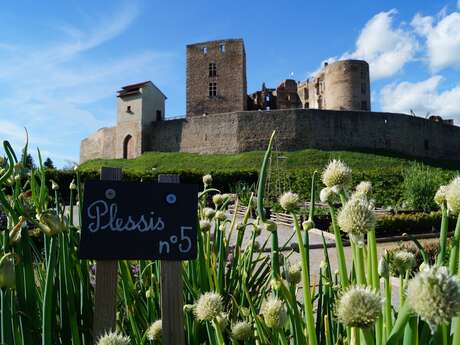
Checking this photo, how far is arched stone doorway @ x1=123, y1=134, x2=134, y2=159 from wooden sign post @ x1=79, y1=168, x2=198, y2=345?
28.3m

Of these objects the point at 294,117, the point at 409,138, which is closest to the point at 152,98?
the point at 294,117

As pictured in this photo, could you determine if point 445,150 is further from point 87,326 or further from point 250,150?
point 87,326

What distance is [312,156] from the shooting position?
24.1 metres

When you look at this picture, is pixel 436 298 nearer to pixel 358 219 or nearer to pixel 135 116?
pixel 358 219

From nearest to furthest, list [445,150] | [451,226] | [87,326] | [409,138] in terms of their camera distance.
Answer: [87,326] → [451,226] → [409,138] → [445,150]

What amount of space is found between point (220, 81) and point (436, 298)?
3121 cm

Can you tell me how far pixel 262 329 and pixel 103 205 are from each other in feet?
2.16

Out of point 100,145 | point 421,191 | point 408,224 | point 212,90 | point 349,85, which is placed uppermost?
point 349,85

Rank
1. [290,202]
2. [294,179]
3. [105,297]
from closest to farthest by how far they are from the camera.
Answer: [290,202], [105,297], [294,179]

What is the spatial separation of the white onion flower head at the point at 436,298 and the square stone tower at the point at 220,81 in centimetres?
3083

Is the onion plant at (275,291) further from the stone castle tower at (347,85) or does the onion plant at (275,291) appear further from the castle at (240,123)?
the stone castle tower at (347,85)

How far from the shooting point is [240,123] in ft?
88.8

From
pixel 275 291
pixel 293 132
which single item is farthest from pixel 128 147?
pixel 275 291

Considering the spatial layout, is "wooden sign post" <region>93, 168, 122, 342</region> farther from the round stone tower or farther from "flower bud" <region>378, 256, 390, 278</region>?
the round stone tower
